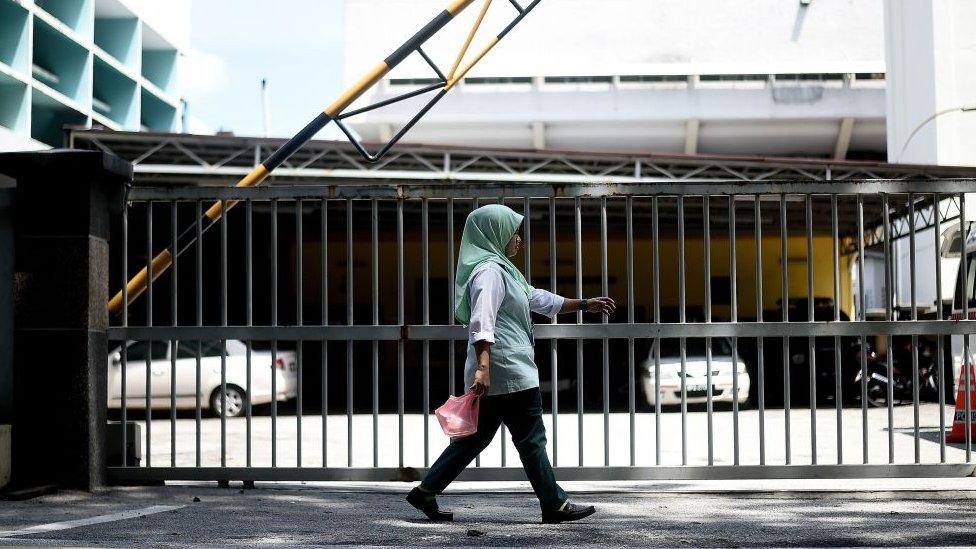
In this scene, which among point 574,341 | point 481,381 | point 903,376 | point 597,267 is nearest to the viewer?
point 481,381

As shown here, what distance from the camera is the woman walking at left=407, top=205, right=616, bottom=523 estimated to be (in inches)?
235

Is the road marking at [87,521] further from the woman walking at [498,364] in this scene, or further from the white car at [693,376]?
the white car at [693,376]

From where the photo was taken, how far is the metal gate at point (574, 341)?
7.46m

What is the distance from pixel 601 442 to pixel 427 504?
7289 millimetres

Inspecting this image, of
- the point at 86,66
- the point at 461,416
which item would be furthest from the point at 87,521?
the point at 86,66

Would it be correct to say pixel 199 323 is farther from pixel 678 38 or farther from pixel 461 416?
pixel 678 38

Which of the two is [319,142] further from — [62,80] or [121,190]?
[62,80]

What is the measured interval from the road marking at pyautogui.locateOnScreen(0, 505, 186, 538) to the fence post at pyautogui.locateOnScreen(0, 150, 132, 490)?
3.10 ft

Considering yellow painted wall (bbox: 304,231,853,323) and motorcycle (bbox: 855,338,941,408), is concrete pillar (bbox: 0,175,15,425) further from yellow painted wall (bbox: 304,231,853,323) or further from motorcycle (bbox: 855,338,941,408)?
yellow painted wall (bbox: 304,231,853,323)

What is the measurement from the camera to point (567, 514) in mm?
6039

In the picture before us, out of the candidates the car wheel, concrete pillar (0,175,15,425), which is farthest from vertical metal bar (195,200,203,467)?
the car wheel

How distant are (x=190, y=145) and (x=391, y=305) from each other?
28.6 ft

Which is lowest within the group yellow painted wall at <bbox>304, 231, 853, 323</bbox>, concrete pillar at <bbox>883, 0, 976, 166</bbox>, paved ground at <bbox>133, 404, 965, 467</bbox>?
paved ground at <bbox>133, 404, 965, 467</bbox>

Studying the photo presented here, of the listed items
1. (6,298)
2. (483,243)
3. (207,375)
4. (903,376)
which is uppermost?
(483,243)
